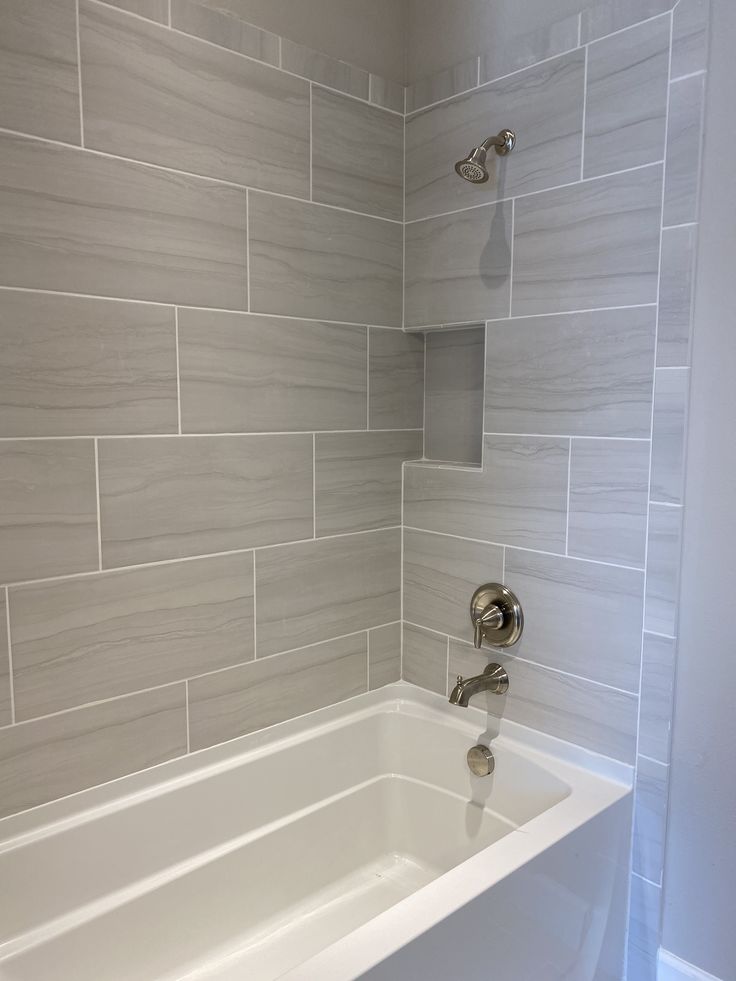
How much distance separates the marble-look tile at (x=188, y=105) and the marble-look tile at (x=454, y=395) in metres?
0.58

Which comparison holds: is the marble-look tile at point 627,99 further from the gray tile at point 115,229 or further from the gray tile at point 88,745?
the gray tile at point 88,745

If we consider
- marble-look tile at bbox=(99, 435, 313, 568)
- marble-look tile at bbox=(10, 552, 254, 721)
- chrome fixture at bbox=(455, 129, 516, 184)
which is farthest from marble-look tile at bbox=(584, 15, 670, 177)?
marble-look tile at bbox=(10, 552, 254, 721)

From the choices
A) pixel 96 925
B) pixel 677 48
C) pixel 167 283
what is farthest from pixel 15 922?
pixel 677 48

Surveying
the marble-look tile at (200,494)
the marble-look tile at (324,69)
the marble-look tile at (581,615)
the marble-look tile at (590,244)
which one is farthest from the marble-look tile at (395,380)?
the marble-look tile at (324,69)

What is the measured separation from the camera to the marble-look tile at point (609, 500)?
1613 millimetres

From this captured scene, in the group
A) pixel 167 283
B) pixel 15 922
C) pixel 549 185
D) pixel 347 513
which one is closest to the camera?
pixel 15 922

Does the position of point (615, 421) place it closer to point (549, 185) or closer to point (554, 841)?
point (549, 185)

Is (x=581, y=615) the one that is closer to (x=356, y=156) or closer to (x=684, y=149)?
(x=684, y=149)

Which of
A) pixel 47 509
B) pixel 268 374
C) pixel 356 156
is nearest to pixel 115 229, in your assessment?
pixel 268 374

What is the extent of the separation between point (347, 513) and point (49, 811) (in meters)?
0.98

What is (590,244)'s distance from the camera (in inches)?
65.1

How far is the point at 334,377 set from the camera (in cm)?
192

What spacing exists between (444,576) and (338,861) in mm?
797

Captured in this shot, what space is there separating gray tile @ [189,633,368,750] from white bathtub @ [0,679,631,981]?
0.04m
